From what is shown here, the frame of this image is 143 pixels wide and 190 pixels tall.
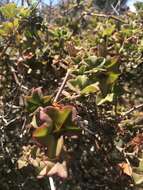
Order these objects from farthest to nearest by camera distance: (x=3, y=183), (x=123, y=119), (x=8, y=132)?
(x=3, y=183)
(x=8, y=132)
(x=123, y=119)

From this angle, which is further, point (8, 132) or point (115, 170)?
point (8, 132)

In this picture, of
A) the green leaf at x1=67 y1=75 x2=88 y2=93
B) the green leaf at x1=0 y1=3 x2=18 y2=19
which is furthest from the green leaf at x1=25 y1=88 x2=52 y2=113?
the green leaf at x1=0 y1=3 x2=18 y2=19

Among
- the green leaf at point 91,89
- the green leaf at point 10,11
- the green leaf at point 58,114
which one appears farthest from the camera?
the green leaf at point 10,11

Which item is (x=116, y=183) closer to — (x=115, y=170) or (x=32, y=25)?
(x=115, y=170)

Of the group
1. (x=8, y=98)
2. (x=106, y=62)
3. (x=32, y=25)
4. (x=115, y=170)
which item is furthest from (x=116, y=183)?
(x=32, y=25)

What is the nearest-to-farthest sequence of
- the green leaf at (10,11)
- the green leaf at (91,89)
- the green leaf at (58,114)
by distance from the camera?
the green leaf at (58,114), the green leaf at (91,89), the green leaf at (10,11)

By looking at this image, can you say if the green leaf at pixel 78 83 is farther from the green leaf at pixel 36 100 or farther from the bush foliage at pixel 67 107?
the green leaf at pixel 36 100

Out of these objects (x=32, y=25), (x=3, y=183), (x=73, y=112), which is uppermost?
(x=32, y=25)

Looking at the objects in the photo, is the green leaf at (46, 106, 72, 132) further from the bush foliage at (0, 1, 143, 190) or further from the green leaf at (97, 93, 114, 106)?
the green leaf at (97, 93, 114, 106)

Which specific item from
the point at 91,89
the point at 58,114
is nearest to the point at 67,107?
the point at 58,114

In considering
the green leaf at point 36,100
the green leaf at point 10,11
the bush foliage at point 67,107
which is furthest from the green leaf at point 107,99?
the green leaf at point 10,11

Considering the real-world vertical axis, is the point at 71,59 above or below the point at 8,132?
above
